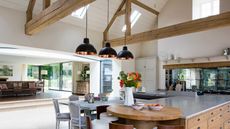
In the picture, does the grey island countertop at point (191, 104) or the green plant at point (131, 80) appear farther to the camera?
the green plant at point (131, 80)

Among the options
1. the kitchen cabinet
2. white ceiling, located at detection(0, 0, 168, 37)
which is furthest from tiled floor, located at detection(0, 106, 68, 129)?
the kitchen cabinet

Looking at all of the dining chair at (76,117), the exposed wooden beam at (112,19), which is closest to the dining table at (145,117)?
the dining chair at (76,117)

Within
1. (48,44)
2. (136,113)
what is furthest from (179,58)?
(136,113)

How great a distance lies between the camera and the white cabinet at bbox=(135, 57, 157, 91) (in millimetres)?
9797

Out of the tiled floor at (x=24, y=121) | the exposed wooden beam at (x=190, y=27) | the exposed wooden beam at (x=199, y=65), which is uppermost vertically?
the exposed wooden beam at (x=190, y=27)

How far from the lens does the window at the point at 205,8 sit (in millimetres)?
8141

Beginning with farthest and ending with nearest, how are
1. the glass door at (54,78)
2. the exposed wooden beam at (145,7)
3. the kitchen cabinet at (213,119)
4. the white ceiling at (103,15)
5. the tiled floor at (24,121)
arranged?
the glass door at (54,78), the exposed wooden beam at (145,7), the white ceiling at (103,15), the tiled floor at (24,121), the kitchen cabinet at (213,119)

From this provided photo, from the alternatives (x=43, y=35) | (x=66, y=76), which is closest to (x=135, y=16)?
(x=43, y=35)

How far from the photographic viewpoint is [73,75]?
1494 cm

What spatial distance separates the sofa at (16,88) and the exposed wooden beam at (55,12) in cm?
664

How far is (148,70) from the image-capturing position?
10023 millimetres

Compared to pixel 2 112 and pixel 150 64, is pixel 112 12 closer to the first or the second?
pixel 150 64

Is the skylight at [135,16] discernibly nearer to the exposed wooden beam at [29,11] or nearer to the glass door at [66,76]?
the exposed wooden beam at [29,11]

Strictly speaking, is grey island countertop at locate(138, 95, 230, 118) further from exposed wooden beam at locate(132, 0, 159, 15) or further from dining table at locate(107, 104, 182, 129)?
exposed wooden beam at locate(132, 0, 159, 15)
